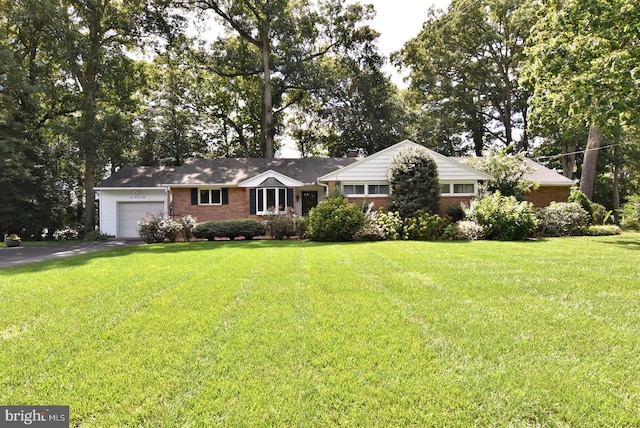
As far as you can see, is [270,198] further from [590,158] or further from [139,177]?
[590,158]

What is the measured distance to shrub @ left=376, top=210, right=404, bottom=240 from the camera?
14.3 m

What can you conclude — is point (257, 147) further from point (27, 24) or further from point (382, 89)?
point (27, 24)

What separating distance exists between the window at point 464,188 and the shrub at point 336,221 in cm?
653

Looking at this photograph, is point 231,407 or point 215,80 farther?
point 215,80

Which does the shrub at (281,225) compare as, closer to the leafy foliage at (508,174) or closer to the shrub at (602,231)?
the leafy foliage at (508,174)

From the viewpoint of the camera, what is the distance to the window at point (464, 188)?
58.3 ft

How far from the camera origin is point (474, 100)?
30031mm

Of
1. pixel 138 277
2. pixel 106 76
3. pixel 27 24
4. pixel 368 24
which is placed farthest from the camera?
pixel 368 24

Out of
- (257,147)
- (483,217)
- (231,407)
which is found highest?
(257,147)

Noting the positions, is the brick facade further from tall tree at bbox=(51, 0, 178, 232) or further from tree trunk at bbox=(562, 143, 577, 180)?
tree trunk at bbox=(562, 143, 577, 180)

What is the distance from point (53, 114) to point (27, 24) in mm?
5069

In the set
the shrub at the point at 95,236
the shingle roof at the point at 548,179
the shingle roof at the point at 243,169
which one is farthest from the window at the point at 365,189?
the shrub at the point at 95,236

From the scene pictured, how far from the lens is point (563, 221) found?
1562cm

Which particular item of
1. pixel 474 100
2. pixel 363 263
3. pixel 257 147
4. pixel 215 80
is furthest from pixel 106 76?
pixel 474 100
